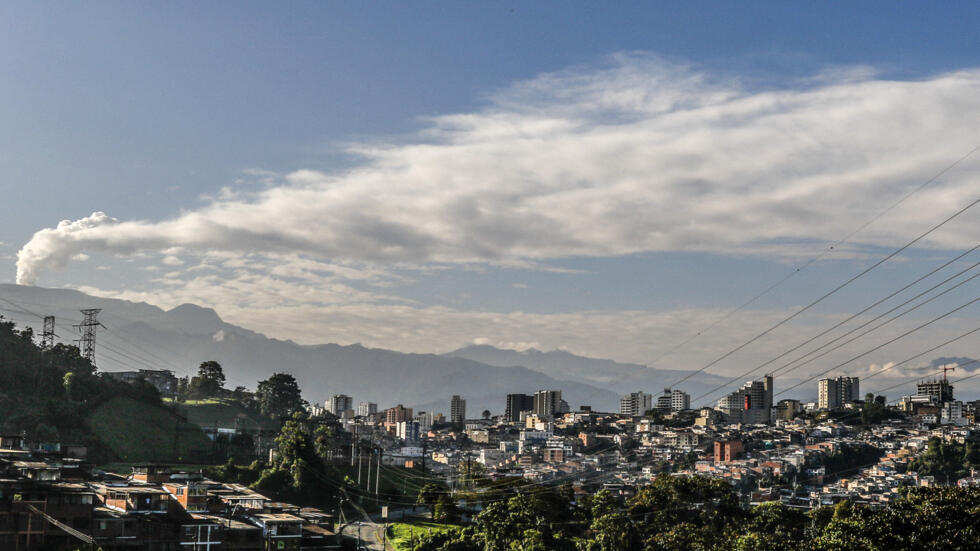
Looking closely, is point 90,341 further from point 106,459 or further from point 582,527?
point 582,527

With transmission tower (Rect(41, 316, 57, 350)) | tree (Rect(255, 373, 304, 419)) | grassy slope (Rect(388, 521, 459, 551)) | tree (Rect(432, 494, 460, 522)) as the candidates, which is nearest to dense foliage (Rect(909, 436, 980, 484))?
tree (Rect(432, 494, 460, 522))

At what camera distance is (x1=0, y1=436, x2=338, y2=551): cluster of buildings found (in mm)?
62969

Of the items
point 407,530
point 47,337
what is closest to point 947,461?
point 407,530

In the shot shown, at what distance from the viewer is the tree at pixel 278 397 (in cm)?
17212

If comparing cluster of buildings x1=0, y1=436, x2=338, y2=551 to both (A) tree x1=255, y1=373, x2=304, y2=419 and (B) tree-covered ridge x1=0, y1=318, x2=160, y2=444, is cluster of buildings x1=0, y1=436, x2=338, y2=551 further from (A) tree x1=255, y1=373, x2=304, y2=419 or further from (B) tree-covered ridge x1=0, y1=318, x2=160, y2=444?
(A) tree x1=255, y1=373, x2=304, y2=419

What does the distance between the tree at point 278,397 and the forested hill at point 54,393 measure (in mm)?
44239

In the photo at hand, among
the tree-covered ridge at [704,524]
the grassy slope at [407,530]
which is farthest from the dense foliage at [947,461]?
the grassy slope at [407,530]

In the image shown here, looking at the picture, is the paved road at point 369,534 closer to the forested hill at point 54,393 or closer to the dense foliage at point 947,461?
the forested hill at point 54,393

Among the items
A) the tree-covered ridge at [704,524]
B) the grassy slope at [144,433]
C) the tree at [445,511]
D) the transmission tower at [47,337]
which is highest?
the transmission tower at [47,337]

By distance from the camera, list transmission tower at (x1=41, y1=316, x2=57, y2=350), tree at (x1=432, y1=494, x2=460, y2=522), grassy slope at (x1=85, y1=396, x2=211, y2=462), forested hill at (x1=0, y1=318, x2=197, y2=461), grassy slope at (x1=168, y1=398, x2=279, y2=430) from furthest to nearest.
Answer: grassy slope at (x1=168, y1=398, x2=279, y2=430)
transmission tower at (x1=41, y1=316, x2=57, y2=350)
grassy slope at (x1=85, y1=396, x2=211, y2=462)
tree at (x1=432, y1=494, x2=460, y2=522)
forested hill at (x1=0, y1=318, x2=197, y2=461)

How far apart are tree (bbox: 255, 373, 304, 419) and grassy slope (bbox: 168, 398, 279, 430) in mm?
5956

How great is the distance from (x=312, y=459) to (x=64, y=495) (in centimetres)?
4281

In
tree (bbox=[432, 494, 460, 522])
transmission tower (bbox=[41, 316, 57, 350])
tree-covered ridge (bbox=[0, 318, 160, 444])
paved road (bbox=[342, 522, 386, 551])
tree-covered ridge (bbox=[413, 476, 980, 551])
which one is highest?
transmission tower (bbox=[41, 316, 57, 350])

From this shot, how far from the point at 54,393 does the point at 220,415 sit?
38.2 metres
